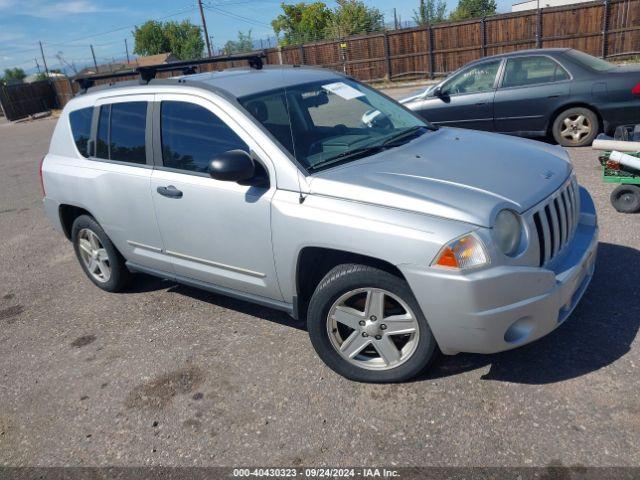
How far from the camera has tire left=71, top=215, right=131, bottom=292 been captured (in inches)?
187

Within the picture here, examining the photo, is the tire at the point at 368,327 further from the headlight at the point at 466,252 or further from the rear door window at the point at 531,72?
the rear door window at the point at 531,72

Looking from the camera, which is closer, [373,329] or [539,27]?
[373,329]

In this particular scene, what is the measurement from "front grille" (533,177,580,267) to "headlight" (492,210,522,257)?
0.14 meters

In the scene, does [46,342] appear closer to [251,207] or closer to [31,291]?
[31,291]

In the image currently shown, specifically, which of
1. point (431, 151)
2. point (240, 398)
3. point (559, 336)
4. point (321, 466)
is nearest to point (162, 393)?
point (240, 398)

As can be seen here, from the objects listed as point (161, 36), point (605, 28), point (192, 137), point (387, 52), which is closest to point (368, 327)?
point (192, 137)

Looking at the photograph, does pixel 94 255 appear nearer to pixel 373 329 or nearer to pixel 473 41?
pixel 373 329

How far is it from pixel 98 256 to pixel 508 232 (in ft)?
12.0

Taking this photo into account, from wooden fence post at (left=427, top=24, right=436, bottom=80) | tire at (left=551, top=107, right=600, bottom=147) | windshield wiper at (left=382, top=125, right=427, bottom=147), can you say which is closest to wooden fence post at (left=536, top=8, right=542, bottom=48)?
wooden fence post at (left=427, top=24, right=436, bottom=80)

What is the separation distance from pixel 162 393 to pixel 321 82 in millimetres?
2450

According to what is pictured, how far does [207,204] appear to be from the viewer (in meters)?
3.61

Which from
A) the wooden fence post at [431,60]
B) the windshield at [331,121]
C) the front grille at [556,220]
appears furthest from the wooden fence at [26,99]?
the front grille at [556,220]

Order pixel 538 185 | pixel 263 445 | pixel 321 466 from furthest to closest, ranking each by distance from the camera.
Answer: pixel 538 185 → pixel 263 445 → pixel 321 466

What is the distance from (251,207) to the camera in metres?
→ 3.37
